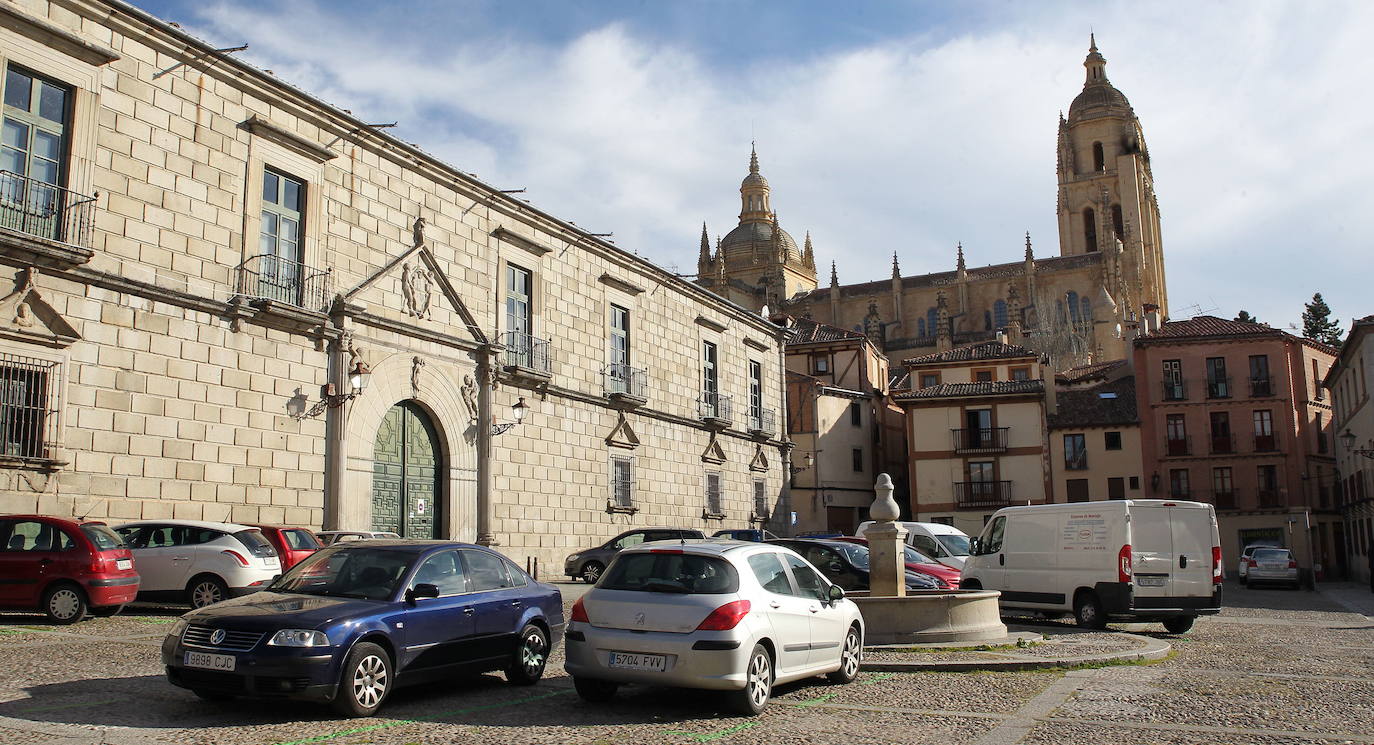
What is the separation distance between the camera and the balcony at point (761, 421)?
35.8 m

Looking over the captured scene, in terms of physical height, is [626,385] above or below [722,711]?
above

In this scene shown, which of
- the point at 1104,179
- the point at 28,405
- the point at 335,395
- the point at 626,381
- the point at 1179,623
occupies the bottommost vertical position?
the point at 1179,623

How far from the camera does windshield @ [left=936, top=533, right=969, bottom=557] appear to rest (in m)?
22.9

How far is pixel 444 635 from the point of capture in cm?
864

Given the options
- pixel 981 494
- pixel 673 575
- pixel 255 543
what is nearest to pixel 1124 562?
pixel 673 575

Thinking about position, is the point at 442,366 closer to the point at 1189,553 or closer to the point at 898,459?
the point at 1189,553

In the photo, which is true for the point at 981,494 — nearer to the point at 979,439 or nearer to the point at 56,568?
the point at 979,439

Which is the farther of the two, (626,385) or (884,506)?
(626,385)

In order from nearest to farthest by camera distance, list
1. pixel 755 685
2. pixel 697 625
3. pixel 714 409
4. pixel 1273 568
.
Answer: pixel 697 625
pixel 755 685
pixel 1273 568
pixel 714 409

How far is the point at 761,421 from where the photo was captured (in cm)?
3678

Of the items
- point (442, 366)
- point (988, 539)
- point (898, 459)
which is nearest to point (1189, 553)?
point (988, 539)

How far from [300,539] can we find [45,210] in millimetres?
5744

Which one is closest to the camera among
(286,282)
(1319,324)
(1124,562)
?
(1124,562)

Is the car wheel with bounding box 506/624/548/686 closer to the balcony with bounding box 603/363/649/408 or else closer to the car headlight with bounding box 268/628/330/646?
the car headlight with bounding box 268/628/330/646
